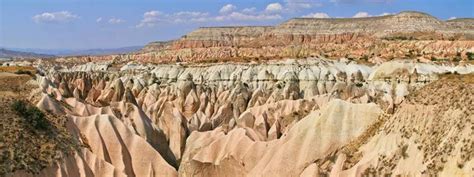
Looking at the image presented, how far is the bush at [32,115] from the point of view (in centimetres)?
2800

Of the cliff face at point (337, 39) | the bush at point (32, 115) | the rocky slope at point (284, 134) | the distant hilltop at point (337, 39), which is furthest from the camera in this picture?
the distant hilltop at point (337, 39)

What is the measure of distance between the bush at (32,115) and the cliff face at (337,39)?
8770cm

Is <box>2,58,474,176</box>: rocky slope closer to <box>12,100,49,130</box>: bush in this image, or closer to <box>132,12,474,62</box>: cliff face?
<box>12,100,49,130</box>: bush

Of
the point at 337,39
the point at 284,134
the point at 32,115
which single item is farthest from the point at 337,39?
the point at 32,115

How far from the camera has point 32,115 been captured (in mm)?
28234

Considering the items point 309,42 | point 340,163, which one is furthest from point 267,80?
point 309,42

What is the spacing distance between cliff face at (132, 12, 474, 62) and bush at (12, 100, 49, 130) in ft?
288

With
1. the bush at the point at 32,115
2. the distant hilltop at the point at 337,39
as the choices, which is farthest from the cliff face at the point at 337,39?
the bush at the point at 32,115

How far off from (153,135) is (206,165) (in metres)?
7.29

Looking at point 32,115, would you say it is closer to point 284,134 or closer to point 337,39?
point 284,134

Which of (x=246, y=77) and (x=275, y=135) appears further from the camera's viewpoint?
(x=246, y=77)

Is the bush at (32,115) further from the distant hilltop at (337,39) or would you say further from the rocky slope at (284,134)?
the distant hilltop at (337,39)

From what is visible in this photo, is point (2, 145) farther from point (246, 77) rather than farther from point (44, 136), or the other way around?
point (246, 77)

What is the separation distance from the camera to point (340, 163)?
24.1 metres
